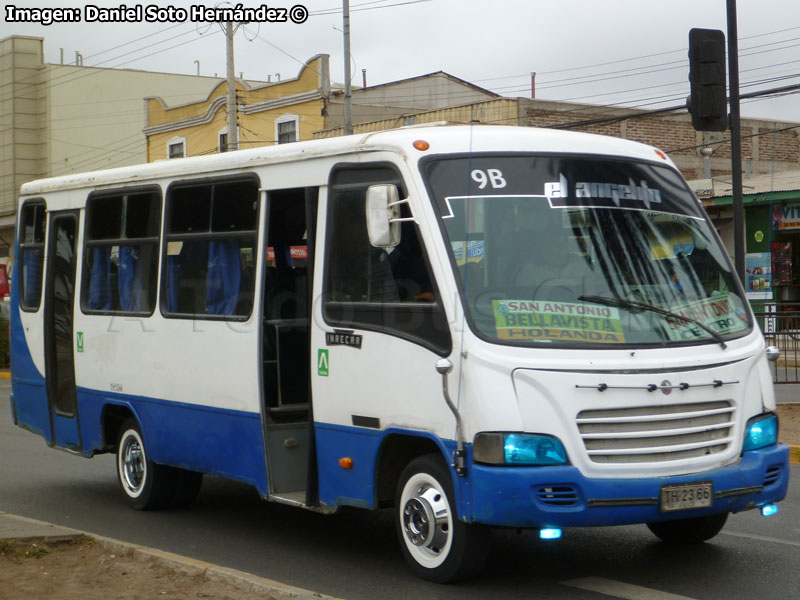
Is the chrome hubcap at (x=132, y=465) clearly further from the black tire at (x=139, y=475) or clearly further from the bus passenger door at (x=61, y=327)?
the bus passenger door at (x=61, y=327)

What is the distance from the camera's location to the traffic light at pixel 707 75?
12039 millimetres

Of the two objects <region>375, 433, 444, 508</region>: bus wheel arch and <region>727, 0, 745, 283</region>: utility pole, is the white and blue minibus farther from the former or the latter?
<region>727, 0, 745, 283</region>: utility pole

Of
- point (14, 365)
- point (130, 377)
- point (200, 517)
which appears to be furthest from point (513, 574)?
point (14, 365)

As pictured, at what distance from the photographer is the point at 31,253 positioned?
445 inches

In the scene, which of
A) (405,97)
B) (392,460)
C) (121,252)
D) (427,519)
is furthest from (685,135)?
(427,519)

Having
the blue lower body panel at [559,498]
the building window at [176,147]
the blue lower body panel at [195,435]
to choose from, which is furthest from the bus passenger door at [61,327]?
the building window at [176,147]

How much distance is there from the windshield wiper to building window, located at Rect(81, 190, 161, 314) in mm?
4115

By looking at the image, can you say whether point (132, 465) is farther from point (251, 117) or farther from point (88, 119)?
point (88, 119)

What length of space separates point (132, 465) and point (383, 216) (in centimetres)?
424

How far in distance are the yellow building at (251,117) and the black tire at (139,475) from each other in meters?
28.2

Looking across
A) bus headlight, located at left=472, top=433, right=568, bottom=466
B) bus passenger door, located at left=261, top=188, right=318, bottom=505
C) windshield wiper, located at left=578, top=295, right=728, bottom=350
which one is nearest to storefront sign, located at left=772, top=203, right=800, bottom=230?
bus passenger door, located at left=261, top=188, right=318, bottom=505

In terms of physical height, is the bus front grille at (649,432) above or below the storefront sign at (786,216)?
below

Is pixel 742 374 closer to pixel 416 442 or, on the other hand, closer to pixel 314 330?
pixel 416 442

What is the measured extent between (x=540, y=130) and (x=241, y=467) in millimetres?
3082
